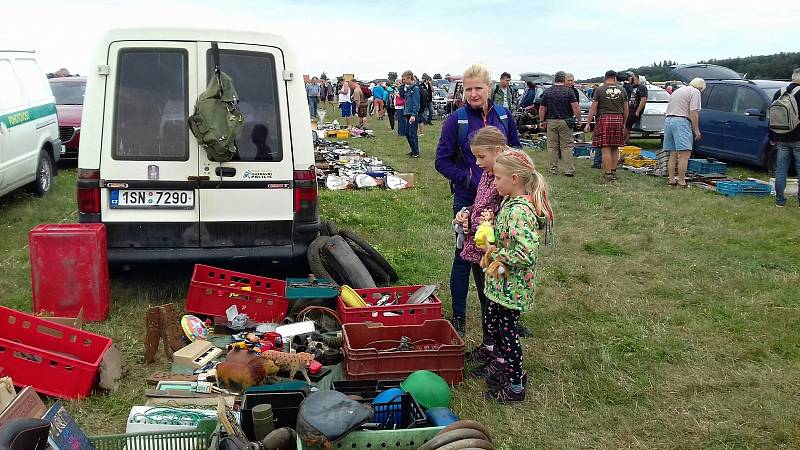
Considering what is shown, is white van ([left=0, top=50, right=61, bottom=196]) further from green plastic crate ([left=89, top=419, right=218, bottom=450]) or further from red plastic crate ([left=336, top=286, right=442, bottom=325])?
green plastic crate ([left=89, top=419, right=218, bottom=450])

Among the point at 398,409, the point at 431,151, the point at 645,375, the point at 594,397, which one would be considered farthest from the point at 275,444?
the point at 431,151

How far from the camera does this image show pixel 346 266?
587cm

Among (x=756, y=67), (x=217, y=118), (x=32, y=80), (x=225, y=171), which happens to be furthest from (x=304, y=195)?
(x=756, y=67)

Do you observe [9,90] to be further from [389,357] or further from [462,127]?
[389,357]

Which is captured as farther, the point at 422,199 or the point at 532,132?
the point at 532,132

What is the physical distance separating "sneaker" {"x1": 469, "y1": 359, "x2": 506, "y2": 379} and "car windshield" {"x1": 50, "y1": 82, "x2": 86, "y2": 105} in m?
12.3

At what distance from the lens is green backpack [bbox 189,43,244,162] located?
17.5 feet

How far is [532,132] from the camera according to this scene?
67.5 feet

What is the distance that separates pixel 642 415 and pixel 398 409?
159cm

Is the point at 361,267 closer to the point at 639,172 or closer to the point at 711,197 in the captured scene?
the point at 711,197

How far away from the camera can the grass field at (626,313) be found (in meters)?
4.02

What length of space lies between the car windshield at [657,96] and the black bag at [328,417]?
61.5ft

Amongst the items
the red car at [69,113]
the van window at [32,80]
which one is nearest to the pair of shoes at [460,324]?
the van window at [32,80]

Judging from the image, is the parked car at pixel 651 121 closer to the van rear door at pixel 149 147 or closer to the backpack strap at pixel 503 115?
the backpack strap at pixel 503 115
